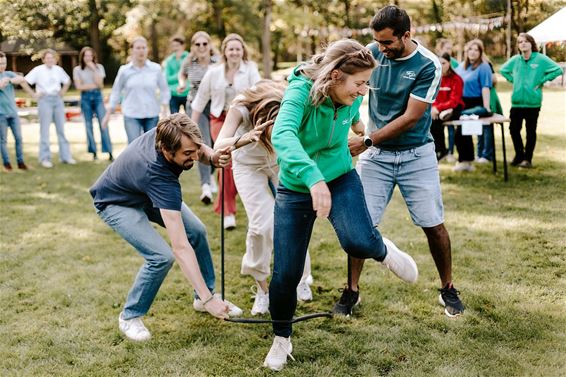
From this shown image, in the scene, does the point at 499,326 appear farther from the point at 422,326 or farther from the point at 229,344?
the point at 229,344

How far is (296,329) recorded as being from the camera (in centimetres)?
424

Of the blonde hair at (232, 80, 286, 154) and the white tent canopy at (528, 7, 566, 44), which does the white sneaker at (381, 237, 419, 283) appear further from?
the white tent canopy at (528, 7, 566, 44)

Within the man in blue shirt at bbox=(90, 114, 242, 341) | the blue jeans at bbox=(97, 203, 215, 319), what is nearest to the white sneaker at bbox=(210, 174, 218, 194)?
the man in blue shirt at bbox=(90, 114, 242, 341)

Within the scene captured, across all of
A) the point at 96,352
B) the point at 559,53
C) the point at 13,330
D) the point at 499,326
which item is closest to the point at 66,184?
the point at 13,330

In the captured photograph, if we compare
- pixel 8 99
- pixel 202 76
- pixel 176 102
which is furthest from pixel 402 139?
pixel 8 99

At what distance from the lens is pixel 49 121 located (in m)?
11.4

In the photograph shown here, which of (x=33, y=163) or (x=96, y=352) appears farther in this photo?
(x=33, y=163)

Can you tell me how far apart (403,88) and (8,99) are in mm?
8537

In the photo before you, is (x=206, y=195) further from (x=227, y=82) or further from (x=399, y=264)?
(x=399, y=264)

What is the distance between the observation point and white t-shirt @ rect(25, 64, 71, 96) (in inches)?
440

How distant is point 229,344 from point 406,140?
1811mm

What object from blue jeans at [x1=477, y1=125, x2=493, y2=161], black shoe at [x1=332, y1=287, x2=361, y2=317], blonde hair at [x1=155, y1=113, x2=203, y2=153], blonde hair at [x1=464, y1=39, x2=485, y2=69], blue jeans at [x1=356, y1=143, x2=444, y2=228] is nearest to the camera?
blonde hair at [x1=155, y1=113, x2=203, y2=153]

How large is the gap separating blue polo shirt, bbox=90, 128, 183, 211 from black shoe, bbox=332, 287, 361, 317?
143 centimetres

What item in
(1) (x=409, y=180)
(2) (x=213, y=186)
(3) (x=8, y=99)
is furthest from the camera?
(3) (x=8, y=99)
